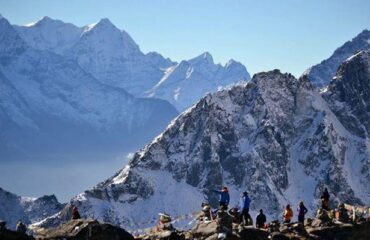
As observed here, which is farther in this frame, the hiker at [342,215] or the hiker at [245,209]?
the hiker at [245,209]

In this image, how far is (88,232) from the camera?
43.9 meters

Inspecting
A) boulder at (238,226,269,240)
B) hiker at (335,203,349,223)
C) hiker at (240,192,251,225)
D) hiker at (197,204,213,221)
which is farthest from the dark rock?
hiker at (335,203,349,223)

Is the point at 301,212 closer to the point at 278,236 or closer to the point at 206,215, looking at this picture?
the point at 206,215

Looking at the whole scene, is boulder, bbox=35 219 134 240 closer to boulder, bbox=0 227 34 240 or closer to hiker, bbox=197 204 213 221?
boulder, bbox=0 227 34 240

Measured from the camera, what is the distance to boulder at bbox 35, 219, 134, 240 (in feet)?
144

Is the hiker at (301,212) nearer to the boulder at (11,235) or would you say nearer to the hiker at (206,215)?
the hiker at (206,215)

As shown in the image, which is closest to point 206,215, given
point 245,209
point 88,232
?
point 245,209

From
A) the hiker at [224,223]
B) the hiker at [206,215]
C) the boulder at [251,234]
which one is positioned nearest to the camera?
the boulder at [251,234]

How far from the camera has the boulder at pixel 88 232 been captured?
43844mm

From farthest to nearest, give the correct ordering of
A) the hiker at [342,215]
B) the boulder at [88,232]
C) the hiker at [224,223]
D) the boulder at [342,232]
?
the hiker at [342,215] < the boulder at [342,232] < the hiker at [224,223] < the boulder at [88,232]

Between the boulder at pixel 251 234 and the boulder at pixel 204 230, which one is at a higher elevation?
the boulder at pixel 204 230

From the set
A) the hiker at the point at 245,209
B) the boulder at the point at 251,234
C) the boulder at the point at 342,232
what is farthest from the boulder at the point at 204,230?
the boulder at the point at 342,232

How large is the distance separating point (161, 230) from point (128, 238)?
451cm

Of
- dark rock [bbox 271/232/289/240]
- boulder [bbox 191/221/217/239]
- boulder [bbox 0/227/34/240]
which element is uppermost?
boulder [bbox 0/227/34/240]
